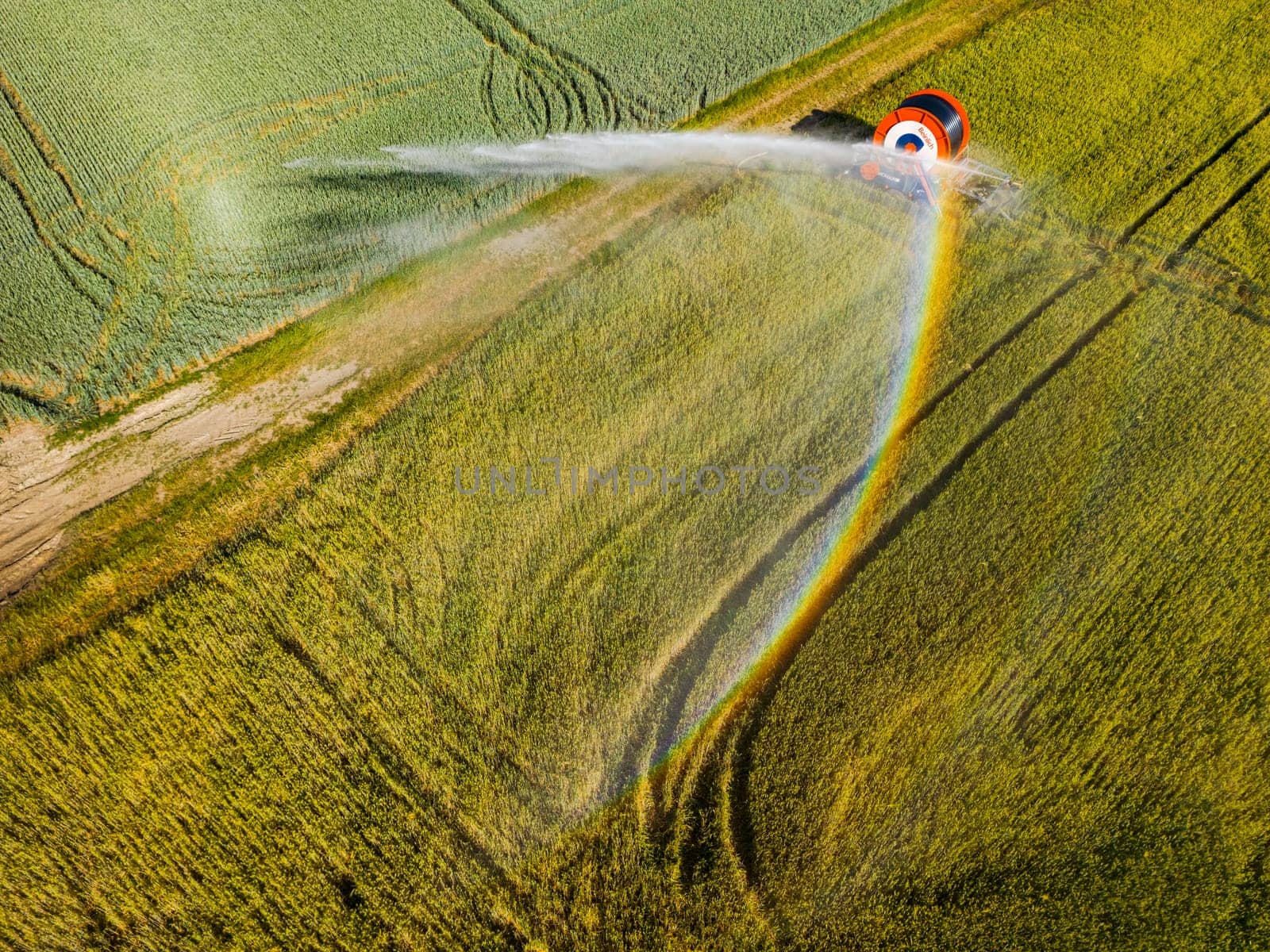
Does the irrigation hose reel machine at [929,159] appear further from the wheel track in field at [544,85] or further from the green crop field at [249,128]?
the wheel track in field at [544,85]

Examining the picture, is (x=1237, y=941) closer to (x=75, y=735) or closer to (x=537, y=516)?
(x=537, y=516)

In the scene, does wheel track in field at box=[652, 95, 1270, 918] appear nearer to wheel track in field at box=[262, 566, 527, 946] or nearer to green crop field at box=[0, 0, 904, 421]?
wheel track in field at box=[262, 566, 527, 946]

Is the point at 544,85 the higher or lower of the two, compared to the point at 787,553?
higher

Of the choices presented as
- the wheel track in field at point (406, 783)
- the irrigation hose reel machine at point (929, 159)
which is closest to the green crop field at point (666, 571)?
the wheel track in field at point (406, 783)

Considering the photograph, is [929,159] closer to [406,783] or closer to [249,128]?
[249,128]

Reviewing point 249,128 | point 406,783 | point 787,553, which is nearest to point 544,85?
point 249,128

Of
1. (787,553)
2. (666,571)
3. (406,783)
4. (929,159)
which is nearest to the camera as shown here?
(406,783)

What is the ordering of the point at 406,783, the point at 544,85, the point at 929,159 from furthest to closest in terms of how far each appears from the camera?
1. the point at 544,85
2. the point at 929,159
3. the point at 406,783
